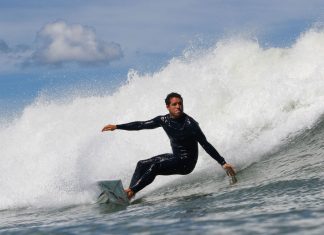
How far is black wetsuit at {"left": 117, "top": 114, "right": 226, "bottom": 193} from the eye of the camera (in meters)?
8.48

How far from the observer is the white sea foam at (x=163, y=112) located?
11844 mm

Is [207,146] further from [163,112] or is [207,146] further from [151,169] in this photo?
[163,112]

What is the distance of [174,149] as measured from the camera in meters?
8.82

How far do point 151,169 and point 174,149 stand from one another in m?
0.51

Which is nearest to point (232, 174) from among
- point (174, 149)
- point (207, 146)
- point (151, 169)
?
point (207, 146)

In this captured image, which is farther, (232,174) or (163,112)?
(163,112)

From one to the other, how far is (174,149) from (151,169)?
51 cm

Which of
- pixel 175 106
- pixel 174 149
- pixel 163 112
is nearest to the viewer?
pixel 175 106

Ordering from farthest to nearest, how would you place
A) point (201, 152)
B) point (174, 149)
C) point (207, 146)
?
point (201, 152), point (174, 149), point (207, 146)

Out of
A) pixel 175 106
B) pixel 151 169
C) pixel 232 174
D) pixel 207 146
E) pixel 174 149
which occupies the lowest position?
pixel 232 174

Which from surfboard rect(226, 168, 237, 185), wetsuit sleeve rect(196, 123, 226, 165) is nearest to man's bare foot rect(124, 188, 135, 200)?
wetsuit sleeve rect(196, 123, 226, 165)

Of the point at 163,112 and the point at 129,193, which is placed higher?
the point at 163,112

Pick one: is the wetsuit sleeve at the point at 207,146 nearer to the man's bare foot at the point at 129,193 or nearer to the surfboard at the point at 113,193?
the man's bare foot at the point at 129,193

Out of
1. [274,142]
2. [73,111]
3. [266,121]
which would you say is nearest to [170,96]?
[274,142]
